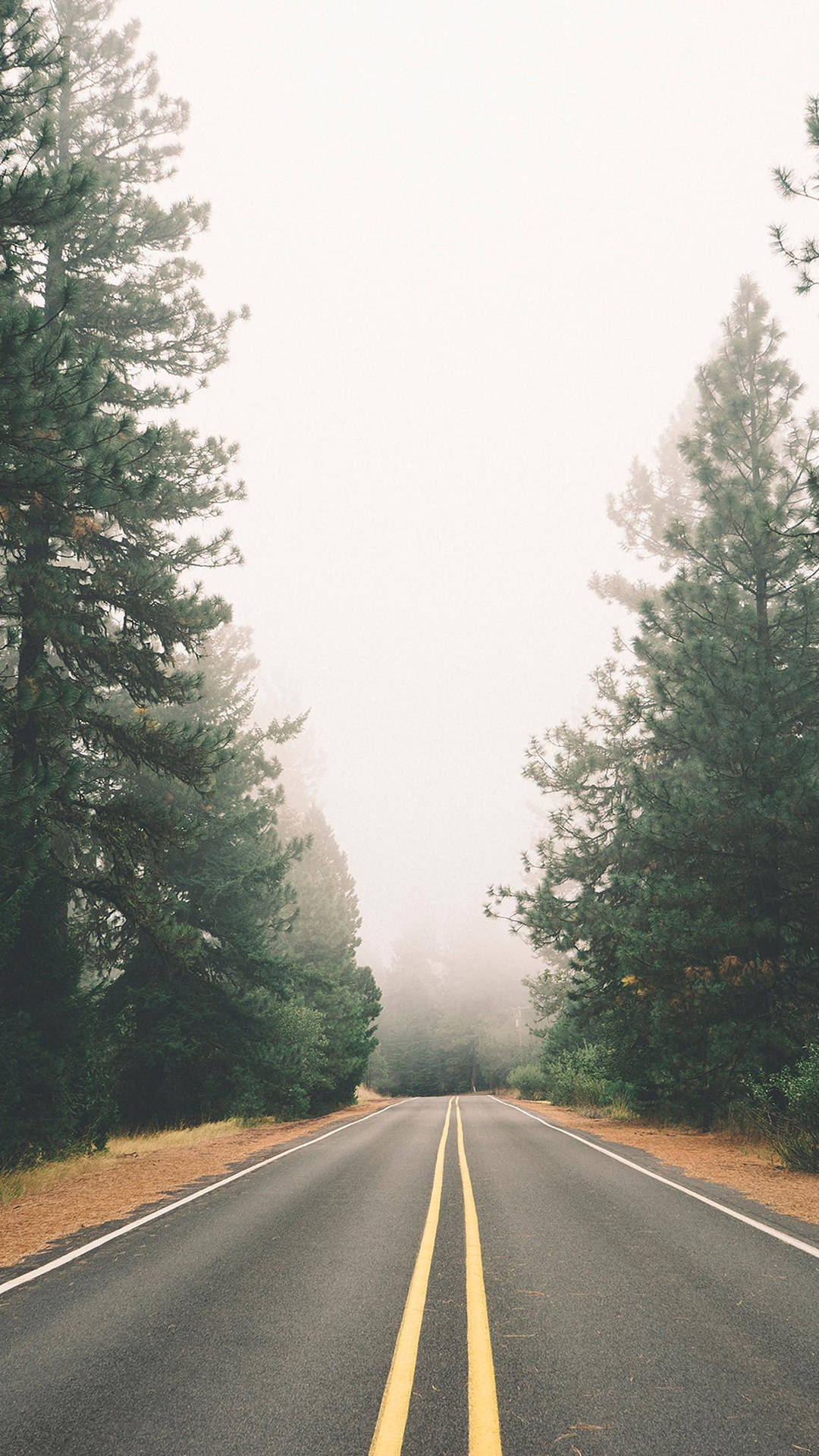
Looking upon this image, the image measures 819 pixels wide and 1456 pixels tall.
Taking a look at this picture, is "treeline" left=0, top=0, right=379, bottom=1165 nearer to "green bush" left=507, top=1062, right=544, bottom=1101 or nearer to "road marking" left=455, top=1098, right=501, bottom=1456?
"road marking" left=455, top=1098, right=501, bottom=1456

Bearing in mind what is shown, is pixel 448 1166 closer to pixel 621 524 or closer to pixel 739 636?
pixel 739 636

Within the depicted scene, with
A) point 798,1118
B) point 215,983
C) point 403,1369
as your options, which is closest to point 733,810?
point 798,1118

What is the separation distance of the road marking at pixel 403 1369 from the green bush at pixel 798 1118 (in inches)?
255

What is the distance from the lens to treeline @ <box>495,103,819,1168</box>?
12.4 meters

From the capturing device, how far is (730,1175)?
991cm

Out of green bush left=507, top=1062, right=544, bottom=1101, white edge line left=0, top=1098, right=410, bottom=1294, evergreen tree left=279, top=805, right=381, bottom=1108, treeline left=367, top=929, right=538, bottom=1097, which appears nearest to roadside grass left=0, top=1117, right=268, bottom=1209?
white edge line left=0, top=1098, right=410, bottom=1294

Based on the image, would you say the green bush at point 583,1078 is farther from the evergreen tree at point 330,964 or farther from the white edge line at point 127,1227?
the white edge line at point 127,1227

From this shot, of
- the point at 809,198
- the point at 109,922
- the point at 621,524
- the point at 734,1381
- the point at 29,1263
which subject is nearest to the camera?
the point at 734,1381

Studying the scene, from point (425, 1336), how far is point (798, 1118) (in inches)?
343

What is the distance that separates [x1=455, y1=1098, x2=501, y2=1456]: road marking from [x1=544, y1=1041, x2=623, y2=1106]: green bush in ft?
47.2

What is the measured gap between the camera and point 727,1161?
1114cm

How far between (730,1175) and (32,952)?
34.6 ft

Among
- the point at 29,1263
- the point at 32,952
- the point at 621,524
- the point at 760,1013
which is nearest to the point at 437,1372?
the point at 29,1263

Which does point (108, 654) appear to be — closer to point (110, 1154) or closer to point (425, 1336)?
point (110, 1154)
